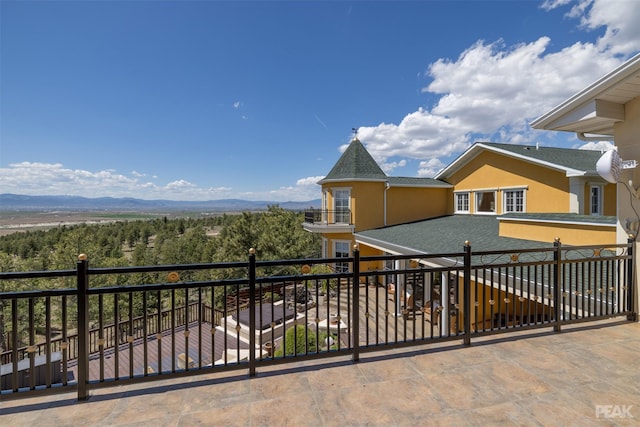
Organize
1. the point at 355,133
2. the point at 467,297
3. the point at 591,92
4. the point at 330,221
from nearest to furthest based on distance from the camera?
the point at 467,297 → the point at 591,92 → the point at 330,221 → the point at 355,133

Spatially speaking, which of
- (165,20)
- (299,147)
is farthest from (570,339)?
(299,147)

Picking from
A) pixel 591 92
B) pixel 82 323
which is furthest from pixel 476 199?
pixel 82 323

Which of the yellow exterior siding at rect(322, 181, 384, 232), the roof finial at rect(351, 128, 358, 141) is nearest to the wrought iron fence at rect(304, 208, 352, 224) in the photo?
the yellow exterior siding at rect(322, 181, 384, 232)

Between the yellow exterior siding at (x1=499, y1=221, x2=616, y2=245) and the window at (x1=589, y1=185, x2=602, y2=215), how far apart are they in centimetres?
421

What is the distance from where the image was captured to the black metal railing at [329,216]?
15.3 metres

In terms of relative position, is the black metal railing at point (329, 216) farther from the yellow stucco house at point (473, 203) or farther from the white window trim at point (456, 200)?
the white window trim at point (456, 200)

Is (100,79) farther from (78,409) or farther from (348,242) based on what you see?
(78,409)

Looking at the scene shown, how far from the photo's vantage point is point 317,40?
13312 mm

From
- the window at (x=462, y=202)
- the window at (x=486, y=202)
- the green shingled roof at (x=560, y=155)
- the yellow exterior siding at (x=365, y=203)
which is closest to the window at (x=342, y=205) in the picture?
the yellow exterior siding at (x=365, y=203)

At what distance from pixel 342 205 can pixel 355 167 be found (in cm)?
222

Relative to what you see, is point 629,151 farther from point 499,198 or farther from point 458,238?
point 499,198

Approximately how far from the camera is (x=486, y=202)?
14070 mm
